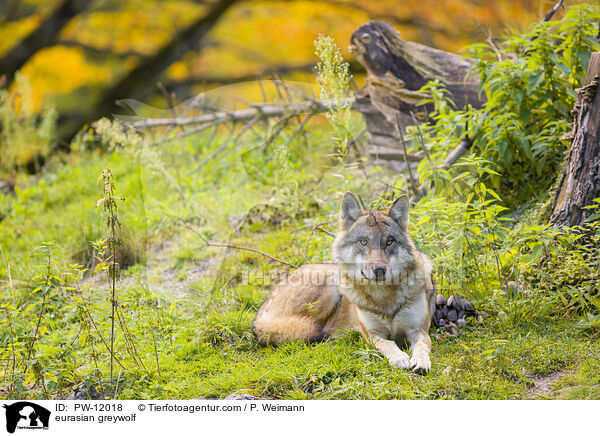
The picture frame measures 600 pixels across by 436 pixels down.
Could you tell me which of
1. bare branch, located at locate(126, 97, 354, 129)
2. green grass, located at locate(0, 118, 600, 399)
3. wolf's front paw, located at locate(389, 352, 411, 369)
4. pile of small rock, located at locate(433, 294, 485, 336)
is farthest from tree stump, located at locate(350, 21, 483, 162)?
wolf's front paw, located at locate(389, 352, 411, 369)

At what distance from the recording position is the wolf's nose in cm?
351

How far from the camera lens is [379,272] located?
3525 mm

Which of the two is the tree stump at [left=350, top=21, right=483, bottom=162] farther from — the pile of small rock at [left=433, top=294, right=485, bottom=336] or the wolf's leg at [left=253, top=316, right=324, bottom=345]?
the wolf's leg at [left=253, top=316, right=324, bottom=345]

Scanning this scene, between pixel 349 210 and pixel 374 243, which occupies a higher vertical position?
pixel 349 210

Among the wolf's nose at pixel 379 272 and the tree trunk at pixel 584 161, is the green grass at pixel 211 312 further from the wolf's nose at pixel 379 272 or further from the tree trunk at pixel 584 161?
the tree trunk at pixel 584 161

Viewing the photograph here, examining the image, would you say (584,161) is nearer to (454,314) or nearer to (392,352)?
(454,314)

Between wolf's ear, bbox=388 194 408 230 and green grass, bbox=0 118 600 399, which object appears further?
wolf's ear, bbox=388 194 408 230

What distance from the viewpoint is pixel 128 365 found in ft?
12.5

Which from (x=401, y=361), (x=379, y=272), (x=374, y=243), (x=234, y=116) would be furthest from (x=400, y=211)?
(x=234, y=116)

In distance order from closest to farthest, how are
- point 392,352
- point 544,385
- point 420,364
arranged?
point 544,385 → point 420,364 → point 392,352

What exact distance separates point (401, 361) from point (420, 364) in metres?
0.12

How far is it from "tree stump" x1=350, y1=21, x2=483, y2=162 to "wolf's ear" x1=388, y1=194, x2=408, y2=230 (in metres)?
2.14
